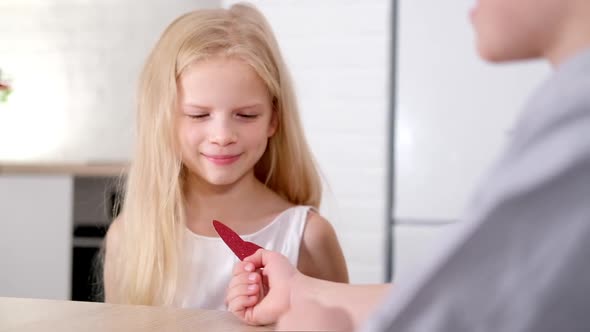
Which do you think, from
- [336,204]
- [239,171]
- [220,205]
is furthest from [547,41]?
[336,204]

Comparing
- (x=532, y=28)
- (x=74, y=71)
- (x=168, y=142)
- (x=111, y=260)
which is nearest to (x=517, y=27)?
(x=532, y=28)

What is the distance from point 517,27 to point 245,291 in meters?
0.39

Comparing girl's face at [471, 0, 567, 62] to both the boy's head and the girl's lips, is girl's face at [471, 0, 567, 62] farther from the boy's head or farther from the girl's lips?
the girl's lips

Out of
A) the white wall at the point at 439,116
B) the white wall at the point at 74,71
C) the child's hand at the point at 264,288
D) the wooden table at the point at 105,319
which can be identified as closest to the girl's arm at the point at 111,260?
the wooden table at the point at 105,319

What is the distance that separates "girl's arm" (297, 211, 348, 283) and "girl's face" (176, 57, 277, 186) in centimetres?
17

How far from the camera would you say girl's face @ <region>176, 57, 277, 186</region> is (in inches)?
49.3

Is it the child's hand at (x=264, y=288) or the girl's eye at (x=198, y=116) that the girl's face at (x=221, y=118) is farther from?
the child's hand at (x=264, y=288)

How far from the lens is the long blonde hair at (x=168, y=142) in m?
1.29

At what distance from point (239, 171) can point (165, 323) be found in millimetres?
631

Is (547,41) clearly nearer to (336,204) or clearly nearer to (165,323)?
(165,323)

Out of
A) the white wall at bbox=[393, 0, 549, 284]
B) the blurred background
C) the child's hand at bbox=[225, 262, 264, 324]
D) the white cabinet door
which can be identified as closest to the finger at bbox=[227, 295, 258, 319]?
the child's hand at bbox=[225, 262, 264, 324]

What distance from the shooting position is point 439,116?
10.2 feet

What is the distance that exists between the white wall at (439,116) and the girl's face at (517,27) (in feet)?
8.85

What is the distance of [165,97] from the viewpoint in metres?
1.30
